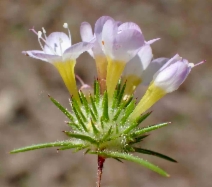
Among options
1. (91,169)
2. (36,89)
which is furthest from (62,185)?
(36,89)

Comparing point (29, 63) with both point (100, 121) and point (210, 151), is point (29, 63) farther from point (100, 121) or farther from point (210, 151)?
point (100, 121)

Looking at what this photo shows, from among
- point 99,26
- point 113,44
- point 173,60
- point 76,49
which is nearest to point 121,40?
point 113,44

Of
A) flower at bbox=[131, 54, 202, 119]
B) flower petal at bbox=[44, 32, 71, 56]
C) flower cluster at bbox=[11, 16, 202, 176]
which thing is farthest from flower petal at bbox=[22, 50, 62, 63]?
flower at bbox=[131, 54, 202, 119]

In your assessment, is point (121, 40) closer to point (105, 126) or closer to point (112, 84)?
point (112, 84)

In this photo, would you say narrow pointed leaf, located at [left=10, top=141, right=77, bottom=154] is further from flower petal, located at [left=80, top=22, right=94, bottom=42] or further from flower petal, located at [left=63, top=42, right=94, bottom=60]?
flower petal, located at [left=80, top=22, right=94, bottom=42]

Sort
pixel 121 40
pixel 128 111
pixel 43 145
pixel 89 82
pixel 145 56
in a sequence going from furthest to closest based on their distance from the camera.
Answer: pixel 89 82 < pixel 145 56 < pixel 128 111 < pixel 121 40 < pixel 43 145
